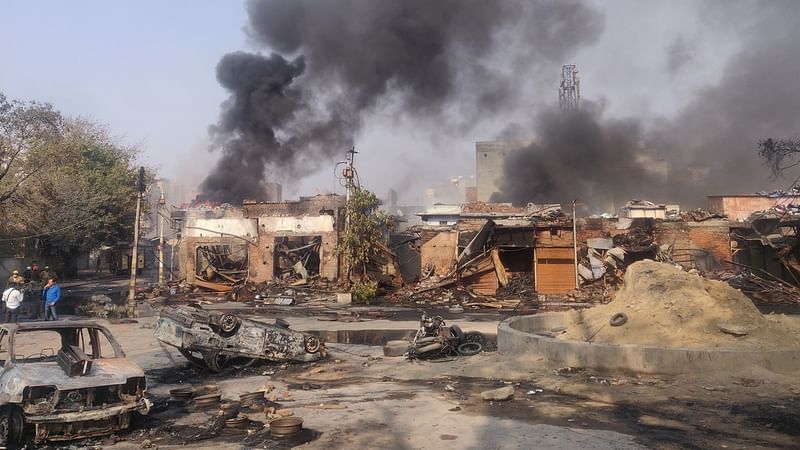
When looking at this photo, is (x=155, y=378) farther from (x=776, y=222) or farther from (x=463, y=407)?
(x=776, y=222)

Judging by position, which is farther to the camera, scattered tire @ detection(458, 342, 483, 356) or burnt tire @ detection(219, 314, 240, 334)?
scattered tire @ detection(458, 342, 483, 356)

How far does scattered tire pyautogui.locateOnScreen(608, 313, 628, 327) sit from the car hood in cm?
733

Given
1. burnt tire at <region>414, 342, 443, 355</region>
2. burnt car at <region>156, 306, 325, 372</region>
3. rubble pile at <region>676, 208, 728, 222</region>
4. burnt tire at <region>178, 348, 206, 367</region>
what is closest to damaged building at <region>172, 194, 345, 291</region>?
rubble pile at <region>676, 208, 728, 222</region>

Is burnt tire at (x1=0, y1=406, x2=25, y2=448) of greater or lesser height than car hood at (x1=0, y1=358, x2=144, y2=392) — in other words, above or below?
below

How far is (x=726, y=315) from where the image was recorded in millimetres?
8969

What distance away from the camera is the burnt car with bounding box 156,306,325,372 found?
969 cm

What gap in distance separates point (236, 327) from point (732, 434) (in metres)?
7.52

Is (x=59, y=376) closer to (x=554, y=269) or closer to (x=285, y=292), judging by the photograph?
(x=285, y=292)

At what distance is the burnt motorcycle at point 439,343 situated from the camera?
1055 centimetres

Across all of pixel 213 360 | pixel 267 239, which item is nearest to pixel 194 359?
pixel 213 360

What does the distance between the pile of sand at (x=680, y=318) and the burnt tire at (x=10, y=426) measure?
7.94 metres

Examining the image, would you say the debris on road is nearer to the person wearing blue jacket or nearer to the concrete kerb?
the concrete kerb

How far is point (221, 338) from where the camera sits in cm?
983

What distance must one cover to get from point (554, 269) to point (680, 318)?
56.0 ft
